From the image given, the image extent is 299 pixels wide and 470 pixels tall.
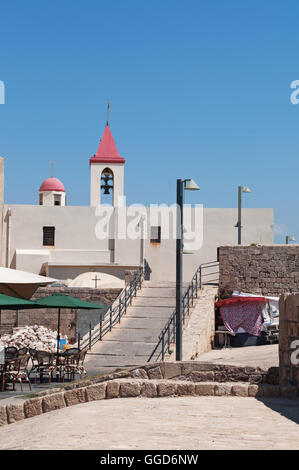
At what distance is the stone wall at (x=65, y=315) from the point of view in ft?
80.7

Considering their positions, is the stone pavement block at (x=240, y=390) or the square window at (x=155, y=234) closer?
the stone pavement block at (x=240, y=390)

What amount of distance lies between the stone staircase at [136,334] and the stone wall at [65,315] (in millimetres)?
1439

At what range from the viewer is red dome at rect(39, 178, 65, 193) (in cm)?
4991

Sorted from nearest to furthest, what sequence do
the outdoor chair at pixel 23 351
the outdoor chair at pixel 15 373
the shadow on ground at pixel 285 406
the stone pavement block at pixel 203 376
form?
1. the shadow on ground at pixel 285 406
2. the stone pavement block at pixel 203 376
3. the outdoor chair at pixel 15 373
4. the outdoor chair at pixel 23 351

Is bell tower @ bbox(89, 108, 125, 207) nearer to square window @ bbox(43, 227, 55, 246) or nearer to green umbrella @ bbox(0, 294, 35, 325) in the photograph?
square window @ bbox(43, 227, 55, 246)

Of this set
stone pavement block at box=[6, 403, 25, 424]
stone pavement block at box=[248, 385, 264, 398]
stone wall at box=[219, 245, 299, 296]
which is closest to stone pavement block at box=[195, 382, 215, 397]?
stone pavement block at box=[248, 385, 264, 398]

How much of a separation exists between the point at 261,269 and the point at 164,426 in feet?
57.5

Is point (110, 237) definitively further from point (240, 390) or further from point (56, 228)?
point (240, 390)

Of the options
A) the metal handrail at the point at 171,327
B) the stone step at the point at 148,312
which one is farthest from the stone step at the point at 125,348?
the stone step at the point at 148,312

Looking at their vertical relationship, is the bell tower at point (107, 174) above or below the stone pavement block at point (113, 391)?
above

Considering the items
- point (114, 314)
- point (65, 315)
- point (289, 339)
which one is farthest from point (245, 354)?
point (289, 339)

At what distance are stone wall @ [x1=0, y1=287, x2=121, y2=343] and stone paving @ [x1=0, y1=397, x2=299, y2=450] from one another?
1491 cm

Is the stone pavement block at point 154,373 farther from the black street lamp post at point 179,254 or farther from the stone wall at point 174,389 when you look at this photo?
Result: the black street lamp post at point 179,254

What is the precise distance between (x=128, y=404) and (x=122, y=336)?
1124 cm
